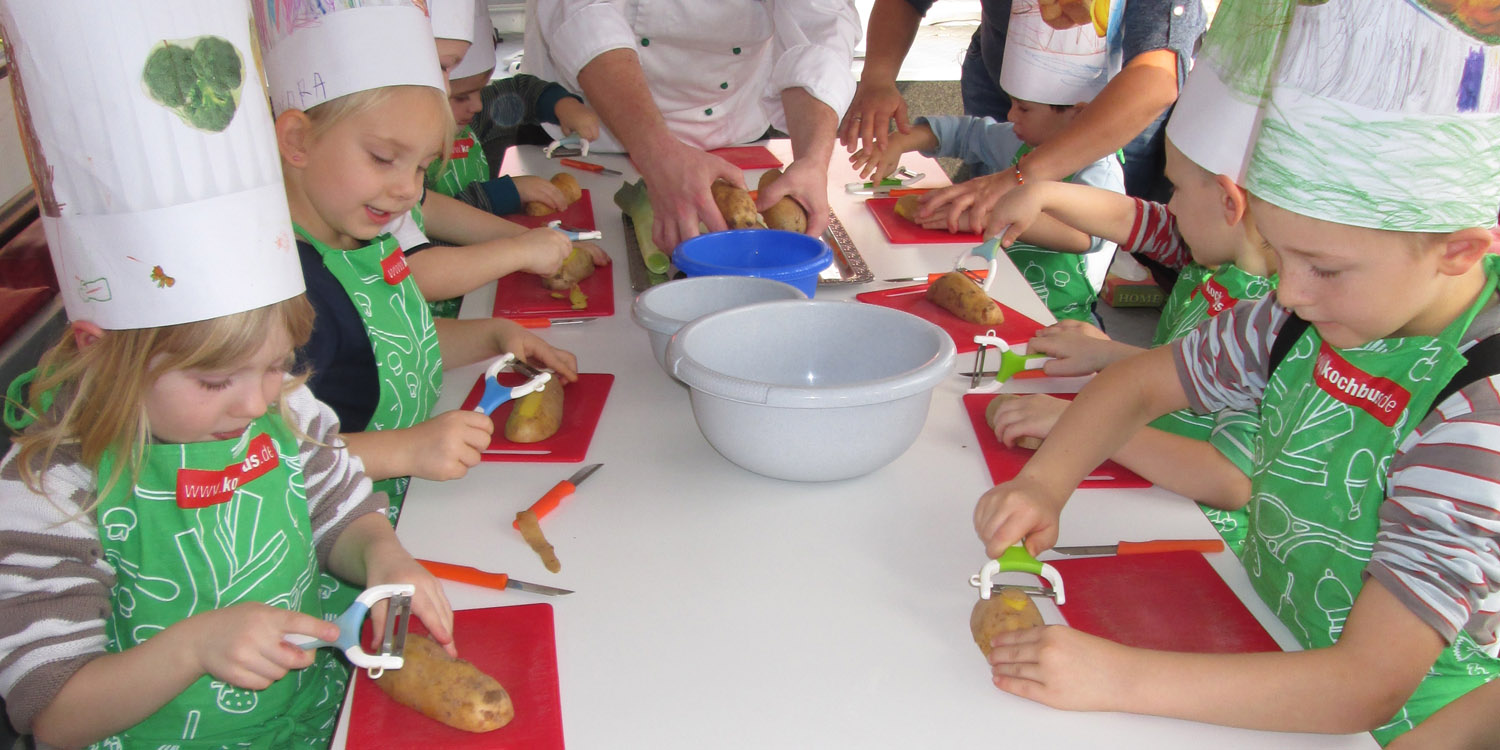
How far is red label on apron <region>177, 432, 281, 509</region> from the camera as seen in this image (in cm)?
90

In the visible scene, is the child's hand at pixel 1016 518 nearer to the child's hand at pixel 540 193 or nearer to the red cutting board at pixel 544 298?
the red cutting board at pixel 544 298

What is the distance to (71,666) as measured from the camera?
80 cm

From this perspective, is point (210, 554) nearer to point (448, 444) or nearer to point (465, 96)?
point (448, 444)

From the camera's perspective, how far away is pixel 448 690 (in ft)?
2.36

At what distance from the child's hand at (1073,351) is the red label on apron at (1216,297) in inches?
8.2

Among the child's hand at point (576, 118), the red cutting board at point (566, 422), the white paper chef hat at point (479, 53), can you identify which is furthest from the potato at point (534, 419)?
the child's hand at point (576, 118)

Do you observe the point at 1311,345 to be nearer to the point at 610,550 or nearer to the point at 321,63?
the point at 610,550

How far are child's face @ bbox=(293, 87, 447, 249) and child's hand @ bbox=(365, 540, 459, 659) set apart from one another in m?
0.48

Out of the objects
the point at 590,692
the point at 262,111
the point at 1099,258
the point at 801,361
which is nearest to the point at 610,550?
the point at 590,692

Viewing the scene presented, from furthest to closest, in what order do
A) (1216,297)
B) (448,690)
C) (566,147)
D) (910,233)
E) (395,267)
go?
1. (566,147)
2. (910,233)
3. (1216,297)
4. (395,267)
5. (448,690)

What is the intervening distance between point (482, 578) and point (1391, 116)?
2.61 feet

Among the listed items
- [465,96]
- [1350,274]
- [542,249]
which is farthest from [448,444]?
[465,96]

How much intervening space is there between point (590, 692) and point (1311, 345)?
2.53 ft

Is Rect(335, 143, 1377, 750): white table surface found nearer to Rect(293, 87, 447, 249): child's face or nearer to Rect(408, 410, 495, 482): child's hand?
Rect(408, 410, 495, 482): child's hand
